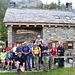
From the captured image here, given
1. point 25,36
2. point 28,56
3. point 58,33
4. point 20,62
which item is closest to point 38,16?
point 58,33

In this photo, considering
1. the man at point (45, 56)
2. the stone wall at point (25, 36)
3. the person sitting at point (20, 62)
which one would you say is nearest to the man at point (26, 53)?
the person sitting at point (20, 62)

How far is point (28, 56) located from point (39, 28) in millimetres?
10544

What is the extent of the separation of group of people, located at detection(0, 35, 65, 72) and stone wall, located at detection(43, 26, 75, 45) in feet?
32.6

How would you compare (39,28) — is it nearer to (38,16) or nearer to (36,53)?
(38,16)

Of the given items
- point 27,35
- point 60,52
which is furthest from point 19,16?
point 60,52

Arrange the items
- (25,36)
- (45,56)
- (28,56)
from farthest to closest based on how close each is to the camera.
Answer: (25,36) → (45,56) → (28,56)

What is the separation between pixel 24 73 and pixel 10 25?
10.4 meters

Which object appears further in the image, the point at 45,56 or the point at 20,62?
the point at 45,56

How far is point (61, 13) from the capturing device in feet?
101

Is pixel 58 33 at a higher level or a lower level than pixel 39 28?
lower

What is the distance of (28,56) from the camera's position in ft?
53.7

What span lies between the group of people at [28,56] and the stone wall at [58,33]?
9.93 metres

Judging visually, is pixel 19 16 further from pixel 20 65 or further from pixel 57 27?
pixel 20 65

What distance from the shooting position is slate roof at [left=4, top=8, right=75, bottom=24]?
26.5 meters
